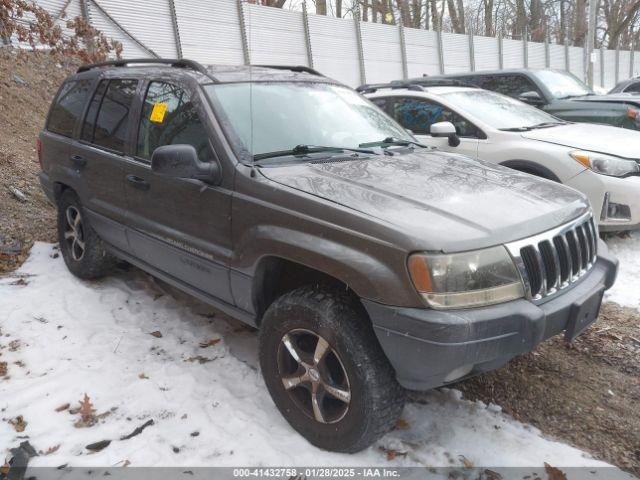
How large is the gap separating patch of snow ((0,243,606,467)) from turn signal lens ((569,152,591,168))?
3028mm

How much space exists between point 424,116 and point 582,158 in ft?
6.29

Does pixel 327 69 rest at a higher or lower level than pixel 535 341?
higher

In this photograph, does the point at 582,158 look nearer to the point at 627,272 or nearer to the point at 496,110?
the point at 627,272

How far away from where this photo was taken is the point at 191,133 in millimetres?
3215

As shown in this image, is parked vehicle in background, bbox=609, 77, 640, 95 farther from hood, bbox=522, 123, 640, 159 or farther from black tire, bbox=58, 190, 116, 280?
black tire, bbox=58, 190, 116, 280

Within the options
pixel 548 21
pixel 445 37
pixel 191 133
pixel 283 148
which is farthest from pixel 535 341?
pixel 548 21

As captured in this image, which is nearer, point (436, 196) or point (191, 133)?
point (436, 196)

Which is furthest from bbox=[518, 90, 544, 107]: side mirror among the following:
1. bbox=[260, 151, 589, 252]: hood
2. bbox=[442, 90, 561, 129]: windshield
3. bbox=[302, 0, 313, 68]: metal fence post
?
bbox=[302, 0, 313, 68]: metal fence post

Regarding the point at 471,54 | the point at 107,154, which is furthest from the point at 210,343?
the point at 471,54

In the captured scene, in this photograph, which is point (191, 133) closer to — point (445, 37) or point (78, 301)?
point (78, 301)

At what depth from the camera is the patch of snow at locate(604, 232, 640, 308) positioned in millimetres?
4316

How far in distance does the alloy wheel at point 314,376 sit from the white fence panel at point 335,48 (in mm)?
15072

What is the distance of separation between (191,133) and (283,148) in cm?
57

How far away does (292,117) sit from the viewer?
3.34 m
